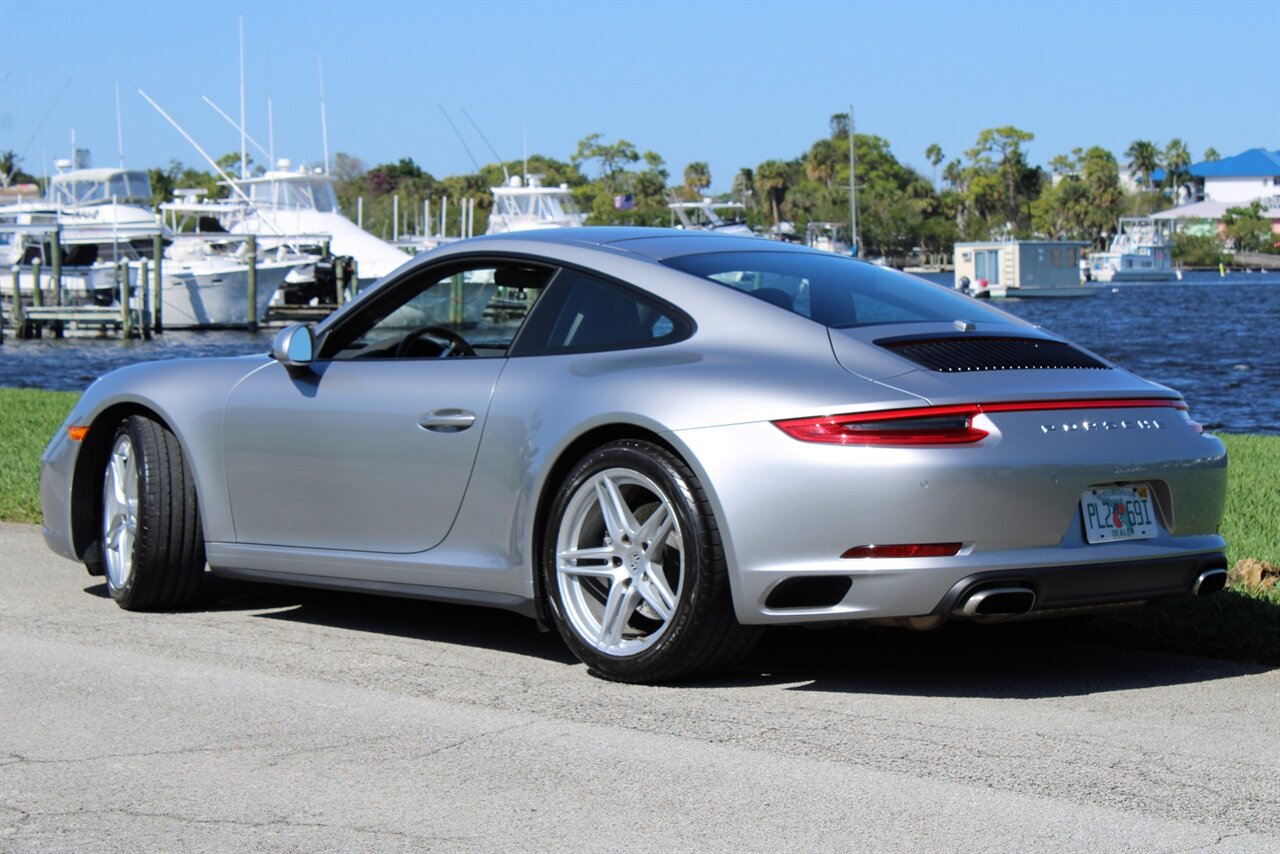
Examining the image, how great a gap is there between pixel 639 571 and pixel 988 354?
121 centimetres

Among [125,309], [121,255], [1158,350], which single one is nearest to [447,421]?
[1158,350]

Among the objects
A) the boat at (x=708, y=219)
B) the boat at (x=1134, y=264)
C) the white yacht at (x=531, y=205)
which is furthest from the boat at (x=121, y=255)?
the boat at (x=1134, y=264)

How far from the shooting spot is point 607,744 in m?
4.41

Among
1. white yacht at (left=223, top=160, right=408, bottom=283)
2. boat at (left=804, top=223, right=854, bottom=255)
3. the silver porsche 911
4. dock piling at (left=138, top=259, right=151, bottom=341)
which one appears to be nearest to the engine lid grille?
the silver porsche 911

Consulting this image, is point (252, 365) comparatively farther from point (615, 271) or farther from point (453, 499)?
point (615, 271)

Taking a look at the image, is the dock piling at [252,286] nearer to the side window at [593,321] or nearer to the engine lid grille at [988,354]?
the side window at [593,321]

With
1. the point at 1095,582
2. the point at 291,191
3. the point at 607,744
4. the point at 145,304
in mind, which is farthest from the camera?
the point at 291,191

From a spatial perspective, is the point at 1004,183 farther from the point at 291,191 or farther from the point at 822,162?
the point at 291,191

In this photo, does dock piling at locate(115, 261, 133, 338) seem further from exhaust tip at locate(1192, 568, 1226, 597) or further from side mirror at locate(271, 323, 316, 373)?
exhaust tip at locate(1192, 568, 1226, 597)

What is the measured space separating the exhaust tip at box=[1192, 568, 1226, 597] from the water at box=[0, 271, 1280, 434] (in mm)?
17668

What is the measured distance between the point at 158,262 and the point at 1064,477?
53.6 meters

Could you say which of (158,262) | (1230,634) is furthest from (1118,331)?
(1230,634)

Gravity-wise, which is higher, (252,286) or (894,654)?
(252,286)

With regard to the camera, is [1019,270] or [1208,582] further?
[1019,270]
